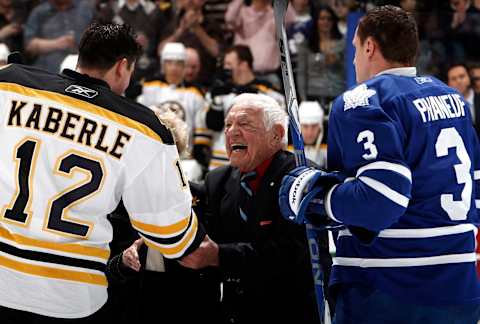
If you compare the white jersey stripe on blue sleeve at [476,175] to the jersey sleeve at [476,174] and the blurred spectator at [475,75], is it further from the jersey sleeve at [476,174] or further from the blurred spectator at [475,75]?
the blurred spectator at [475,75]

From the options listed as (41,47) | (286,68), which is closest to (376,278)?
(286,68)

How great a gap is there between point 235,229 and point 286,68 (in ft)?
1.86

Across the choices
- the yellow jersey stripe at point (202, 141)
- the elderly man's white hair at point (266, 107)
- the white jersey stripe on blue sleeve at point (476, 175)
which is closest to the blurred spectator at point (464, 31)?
the yellow jersey stripe at point (202, 141)

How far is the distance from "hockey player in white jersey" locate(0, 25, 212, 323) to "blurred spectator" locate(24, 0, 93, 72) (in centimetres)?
558

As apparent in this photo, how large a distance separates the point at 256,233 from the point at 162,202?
21.4 inches

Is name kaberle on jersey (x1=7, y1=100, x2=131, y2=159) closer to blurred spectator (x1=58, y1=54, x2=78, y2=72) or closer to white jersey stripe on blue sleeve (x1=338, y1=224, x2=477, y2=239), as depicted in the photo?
blurred spectator (x1=58, y1=54, x2=78, y2=72)

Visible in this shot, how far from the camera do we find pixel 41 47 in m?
7.97

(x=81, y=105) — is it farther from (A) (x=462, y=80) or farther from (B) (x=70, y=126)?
(A) (x=462, y=80)

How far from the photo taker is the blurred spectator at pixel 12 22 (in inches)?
326

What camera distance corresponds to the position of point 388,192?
2121mm

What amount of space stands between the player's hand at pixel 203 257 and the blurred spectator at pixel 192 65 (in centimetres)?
519

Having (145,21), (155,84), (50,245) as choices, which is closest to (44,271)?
(50,245)

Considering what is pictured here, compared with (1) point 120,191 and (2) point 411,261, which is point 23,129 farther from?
(2) point 411,261

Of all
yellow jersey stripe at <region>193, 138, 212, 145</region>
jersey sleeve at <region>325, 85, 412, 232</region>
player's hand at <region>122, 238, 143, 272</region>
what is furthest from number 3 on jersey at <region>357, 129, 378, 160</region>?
yellow jersey stripe at <region>193, 138, 212, 145</region>
